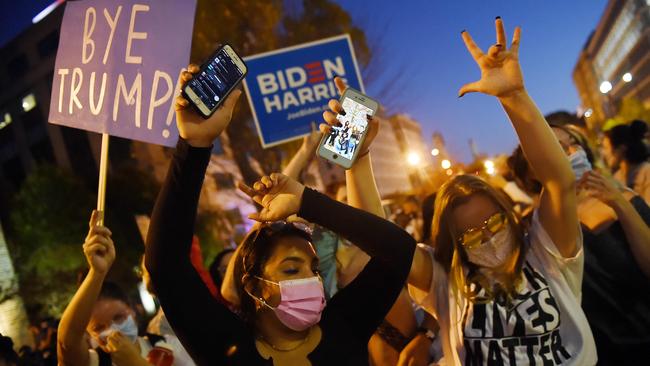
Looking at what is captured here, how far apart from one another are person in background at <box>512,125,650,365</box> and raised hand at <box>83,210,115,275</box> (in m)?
2.45

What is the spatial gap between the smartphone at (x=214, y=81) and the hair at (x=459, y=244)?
119 centimetres

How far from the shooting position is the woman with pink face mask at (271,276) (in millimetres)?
1728

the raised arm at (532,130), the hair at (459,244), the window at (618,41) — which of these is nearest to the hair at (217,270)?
the hair at (459,244)

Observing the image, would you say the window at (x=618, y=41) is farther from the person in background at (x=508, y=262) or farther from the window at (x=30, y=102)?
the person in background at (x=508, y=262)

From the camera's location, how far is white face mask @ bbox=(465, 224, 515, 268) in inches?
95.2

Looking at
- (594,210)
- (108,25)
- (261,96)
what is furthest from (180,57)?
(261,96)

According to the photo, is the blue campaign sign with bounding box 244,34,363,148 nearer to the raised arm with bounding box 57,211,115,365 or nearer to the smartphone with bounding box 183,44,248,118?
the raised arm with bounding box 57,211,115,365

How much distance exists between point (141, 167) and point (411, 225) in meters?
28.9

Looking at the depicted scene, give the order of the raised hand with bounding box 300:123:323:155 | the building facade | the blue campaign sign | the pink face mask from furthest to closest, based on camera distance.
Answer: the building facade, the blue campaign sign, the raised hand with bounding box 300:123:323:155, the pink face mask

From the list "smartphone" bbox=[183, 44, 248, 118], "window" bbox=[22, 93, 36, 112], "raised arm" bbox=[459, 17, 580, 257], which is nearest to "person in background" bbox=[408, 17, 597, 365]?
"raised arm" bbox=[459, 17, 580, 257]

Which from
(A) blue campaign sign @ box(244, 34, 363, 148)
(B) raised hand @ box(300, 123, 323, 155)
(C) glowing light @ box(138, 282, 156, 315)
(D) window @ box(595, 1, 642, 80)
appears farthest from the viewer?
(D) window @ box(595, 1, 642, 80)

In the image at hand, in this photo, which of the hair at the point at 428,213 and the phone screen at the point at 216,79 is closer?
the phone screen at the point at 216,79

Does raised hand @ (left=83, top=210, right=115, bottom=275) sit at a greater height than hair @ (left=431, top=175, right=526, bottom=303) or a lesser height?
lesser

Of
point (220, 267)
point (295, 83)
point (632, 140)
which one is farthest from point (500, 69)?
point (295, 83)
